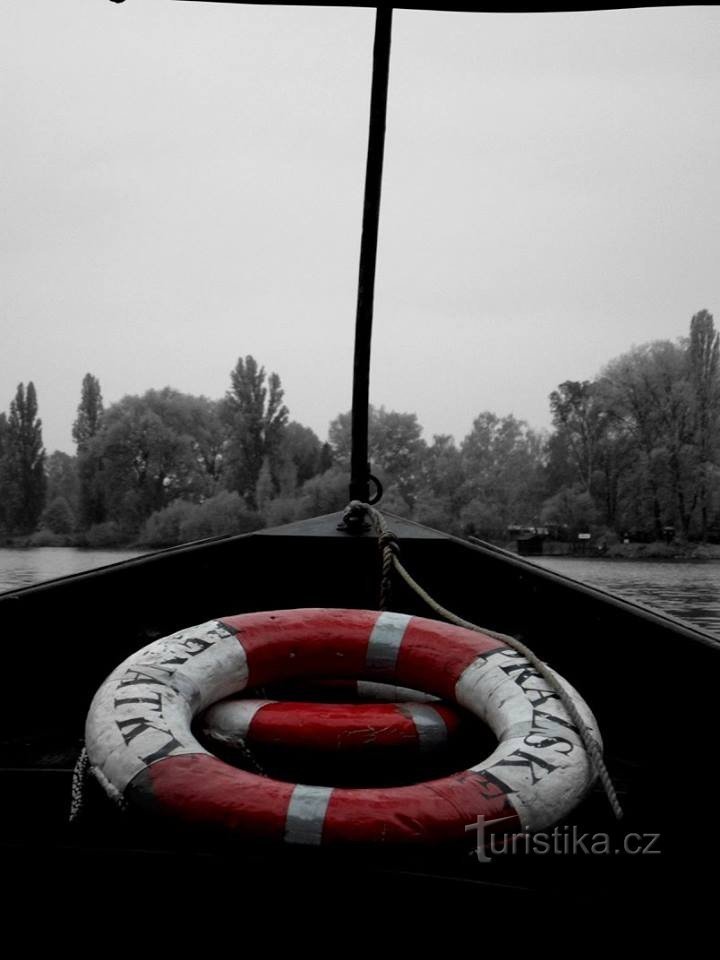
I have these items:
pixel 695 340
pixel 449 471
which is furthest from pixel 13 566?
pixel 695 340

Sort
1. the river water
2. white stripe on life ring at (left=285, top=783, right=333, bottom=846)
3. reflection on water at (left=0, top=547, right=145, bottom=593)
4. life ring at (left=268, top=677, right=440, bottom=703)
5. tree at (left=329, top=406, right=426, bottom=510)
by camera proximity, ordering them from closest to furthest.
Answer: white stripe on life ring at (left=285, top=783, right=333, bottom=846) → life ring at (left=268, top=677, right=440, bottom=703) → the river water → reflection on water at (left=0, top=547, right=145, bottom=593) → tree at (left=329, top=406, right=426, bottom=510)

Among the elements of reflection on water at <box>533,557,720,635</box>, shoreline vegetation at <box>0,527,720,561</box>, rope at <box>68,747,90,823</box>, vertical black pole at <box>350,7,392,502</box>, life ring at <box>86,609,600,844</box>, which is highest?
vertical black pole at <box>350,7,392,502</box>

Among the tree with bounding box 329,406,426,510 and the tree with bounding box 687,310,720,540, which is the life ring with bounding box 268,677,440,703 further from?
the tree with bounding box 329,406,426,510

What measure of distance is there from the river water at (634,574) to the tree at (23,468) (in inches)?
89.8

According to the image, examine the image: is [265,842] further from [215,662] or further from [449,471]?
[449,471]

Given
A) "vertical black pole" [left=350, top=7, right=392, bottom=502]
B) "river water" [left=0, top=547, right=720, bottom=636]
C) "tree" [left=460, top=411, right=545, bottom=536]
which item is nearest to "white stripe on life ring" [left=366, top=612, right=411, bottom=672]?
"vertical black pole" [left=350, top=7, right=392, bottom=502]

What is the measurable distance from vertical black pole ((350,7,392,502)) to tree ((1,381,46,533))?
36707 millimetres

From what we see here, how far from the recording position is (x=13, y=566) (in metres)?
35.9

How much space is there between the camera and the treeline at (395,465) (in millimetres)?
30359

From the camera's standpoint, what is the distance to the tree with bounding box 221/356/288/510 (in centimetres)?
3778

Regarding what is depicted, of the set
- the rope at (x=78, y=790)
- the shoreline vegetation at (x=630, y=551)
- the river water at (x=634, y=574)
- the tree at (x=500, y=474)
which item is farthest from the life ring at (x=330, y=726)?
the tree at (x=500, y=474)

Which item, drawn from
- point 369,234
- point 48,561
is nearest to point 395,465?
point 48,561

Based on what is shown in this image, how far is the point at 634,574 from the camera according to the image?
2914 centimetres

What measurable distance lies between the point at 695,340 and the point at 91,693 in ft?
114
